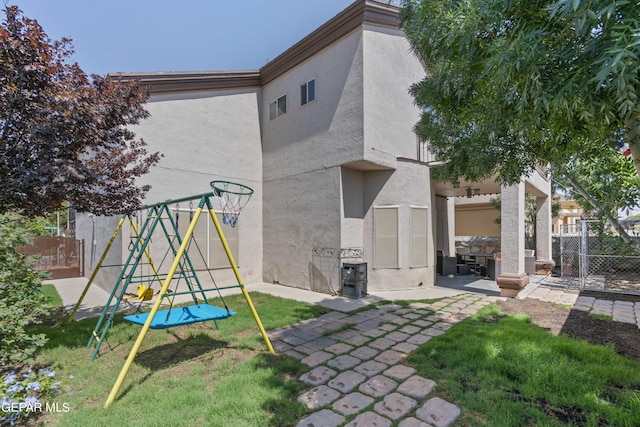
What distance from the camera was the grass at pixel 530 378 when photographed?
2.86m

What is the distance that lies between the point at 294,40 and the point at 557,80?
9.52m

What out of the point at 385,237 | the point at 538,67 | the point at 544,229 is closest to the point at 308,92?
the point at 385,237

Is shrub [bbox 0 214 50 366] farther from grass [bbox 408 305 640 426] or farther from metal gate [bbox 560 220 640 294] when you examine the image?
metal gate [bbox 560 220 640 294]

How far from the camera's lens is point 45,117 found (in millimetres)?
4262

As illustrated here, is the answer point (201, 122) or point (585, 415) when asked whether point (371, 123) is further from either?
point (585, 415)

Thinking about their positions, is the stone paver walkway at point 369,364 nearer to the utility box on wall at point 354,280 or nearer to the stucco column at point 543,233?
the utility box on wall at point 354,280

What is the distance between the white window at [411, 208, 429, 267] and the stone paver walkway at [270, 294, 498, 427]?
92.0 inches

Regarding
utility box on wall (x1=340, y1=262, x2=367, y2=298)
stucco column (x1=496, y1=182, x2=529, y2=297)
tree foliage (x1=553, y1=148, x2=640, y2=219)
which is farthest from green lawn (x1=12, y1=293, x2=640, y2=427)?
utility box on wall (x1=340, y1=262, x2=367, y2=298)

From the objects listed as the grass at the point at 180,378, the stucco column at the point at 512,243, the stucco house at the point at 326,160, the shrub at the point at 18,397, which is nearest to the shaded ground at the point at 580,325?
the stucco column at the point at 512,243

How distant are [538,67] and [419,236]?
7.50 metres

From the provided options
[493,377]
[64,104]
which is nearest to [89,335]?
[64,104]

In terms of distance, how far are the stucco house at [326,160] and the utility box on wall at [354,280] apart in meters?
0.32

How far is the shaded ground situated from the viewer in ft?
15.3

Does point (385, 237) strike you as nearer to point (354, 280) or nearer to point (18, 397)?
point (354, 280)
